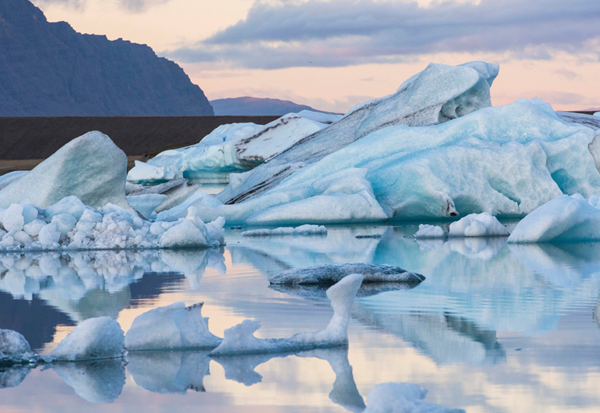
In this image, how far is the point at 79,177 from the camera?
363 inches

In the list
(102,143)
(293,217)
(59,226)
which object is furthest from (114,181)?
(293,217)

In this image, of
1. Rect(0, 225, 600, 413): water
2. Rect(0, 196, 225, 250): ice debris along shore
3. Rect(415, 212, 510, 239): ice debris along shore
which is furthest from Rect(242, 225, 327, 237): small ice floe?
Rect(0, 225, 600, 413): water

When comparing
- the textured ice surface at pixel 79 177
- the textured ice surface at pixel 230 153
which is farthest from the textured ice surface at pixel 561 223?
the textured ice surface at pixel 230 153

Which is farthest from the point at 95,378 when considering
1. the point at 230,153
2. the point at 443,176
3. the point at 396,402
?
the point at 230,153

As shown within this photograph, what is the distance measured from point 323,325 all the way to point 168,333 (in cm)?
72

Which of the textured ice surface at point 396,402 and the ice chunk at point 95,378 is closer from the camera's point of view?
the textured ice surface at point 396,402

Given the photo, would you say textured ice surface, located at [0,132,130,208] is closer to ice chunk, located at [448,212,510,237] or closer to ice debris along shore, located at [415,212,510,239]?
ice debris along shore, located at [415,212,510,239]

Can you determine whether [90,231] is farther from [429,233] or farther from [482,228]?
[482,228]

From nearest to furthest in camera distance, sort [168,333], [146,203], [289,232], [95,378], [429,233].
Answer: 1. [95,378]
2. [168,333]
3. [429,233]
4. [289,232]
5. [146,203]

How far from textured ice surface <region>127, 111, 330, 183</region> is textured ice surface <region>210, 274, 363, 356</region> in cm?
1510

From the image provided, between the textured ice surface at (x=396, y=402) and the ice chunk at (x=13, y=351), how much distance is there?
1.29m

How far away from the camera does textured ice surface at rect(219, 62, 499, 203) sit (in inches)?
528

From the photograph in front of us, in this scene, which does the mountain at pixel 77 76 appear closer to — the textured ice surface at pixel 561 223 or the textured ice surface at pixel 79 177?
the textured ice surface at pixel 79 177

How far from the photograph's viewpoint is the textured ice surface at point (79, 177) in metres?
9.05
